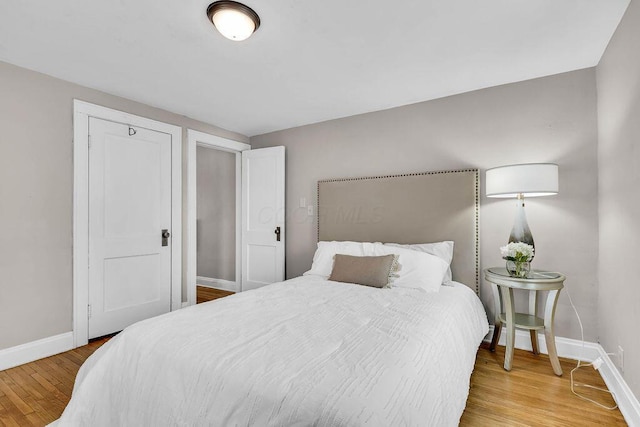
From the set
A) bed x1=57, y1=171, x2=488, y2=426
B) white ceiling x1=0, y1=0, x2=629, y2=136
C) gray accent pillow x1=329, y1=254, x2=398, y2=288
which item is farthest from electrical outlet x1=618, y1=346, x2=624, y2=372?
white ceiling x1=0, y1=0, x2=629, y2=136

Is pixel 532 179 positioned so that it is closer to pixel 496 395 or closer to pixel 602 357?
pixel 602 357

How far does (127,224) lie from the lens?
317 cm

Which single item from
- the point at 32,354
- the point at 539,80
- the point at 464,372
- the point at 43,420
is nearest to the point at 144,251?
the point at 32,354

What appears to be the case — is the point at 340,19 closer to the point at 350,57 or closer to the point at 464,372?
the point at 350,57

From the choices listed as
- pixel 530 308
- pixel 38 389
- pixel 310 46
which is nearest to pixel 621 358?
pixel 530 308

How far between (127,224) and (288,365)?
268 centimetres

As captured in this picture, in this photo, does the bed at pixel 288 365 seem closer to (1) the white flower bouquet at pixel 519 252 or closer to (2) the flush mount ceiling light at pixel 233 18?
(1) the white flower bouquet at pixel 519 252

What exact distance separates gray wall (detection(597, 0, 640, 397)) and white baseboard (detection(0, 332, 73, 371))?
13.3 feet

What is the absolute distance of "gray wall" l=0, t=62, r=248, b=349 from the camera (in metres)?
2.42

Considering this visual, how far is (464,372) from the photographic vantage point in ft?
5.49

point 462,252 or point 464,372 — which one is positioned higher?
point 462,252

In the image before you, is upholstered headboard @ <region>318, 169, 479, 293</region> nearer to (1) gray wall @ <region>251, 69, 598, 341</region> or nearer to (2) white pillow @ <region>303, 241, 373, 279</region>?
(1) gray wall @ <region>251, 69, 598, 341</region>

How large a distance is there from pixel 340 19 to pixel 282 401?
202cm

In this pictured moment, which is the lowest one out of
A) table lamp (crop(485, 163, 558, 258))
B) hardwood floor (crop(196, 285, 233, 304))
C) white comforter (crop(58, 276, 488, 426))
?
hardwood floor (crop(196, 285, 233, 304))
